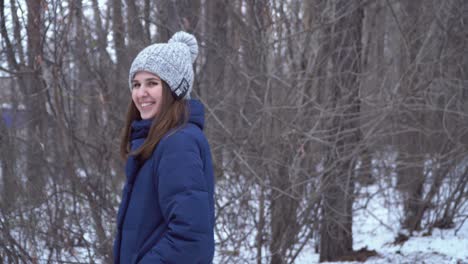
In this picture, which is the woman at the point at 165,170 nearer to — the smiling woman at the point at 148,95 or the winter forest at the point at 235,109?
the smiling woman at the point at 148,95

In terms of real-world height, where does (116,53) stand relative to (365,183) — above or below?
above

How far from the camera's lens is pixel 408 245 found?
25.2 feet

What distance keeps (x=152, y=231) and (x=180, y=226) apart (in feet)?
0.70

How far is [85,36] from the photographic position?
584 cm

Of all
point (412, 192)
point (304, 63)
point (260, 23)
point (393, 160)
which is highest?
point (260, 23)

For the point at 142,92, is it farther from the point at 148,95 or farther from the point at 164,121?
the point at 164,121

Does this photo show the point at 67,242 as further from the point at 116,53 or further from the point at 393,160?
the point at 393,160

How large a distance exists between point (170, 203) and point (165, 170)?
0.13 metres

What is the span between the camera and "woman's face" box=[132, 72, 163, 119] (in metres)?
2.43

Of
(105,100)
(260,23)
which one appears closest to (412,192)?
(260,23)

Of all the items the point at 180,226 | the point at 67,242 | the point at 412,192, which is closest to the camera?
the point at 180,226

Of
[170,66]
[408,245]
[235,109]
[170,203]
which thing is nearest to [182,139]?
[170,203]

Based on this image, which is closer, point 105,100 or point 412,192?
point 105,100

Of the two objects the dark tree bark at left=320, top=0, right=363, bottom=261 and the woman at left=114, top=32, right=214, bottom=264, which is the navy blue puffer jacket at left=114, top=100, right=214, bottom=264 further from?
the dark tree bark at left=320, top=0, right=363, bottom=261
